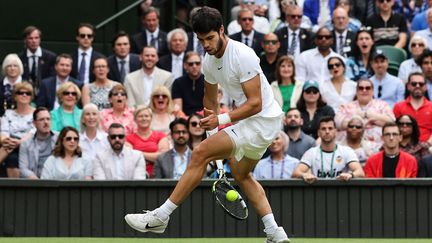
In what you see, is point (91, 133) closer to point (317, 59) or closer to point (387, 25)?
point (317, 59)

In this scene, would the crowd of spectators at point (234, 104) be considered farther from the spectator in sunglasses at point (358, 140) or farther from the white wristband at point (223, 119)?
the white wristband at point (223, 119)

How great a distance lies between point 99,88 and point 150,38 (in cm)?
174

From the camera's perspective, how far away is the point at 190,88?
14453 mm

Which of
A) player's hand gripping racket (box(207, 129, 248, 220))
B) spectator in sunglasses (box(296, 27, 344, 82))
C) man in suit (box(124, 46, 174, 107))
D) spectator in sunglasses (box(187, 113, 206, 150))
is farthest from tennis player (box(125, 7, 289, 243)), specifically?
spectator in sunglasses (box(296, 27, 344, 82))

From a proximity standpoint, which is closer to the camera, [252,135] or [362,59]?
[252,135]

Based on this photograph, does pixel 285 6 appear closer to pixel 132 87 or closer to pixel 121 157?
pixel 132 87

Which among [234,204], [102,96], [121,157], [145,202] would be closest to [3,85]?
[102,96]

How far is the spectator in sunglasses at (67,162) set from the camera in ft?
41.3

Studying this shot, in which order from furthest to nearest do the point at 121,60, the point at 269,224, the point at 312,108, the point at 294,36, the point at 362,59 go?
1. the point at 294,36
2. the point at 362,59
3. the point at 121,60
4. the point at 312,108
5. the point at 269,224

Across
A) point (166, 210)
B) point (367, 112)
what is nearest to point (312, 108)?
point (367, 112)

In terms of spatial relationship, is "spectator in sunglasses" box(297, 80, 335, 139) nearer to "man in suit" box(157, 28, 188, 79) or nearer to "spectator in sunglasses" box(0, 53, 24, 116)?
"man in suit" box(157, 28, 188, 79)

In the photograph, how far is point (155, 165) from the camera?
1283 centimetres

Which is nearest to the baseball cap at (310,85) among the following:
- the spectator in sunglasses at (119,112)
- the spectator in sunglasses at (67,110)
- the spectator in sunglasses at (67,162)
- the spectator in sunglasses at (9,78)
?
the spectator in sunglasses at (119,112)

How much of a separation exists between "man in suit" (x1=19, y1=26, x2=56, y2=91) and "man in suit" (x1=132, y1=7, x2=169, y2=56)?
1.32 m
